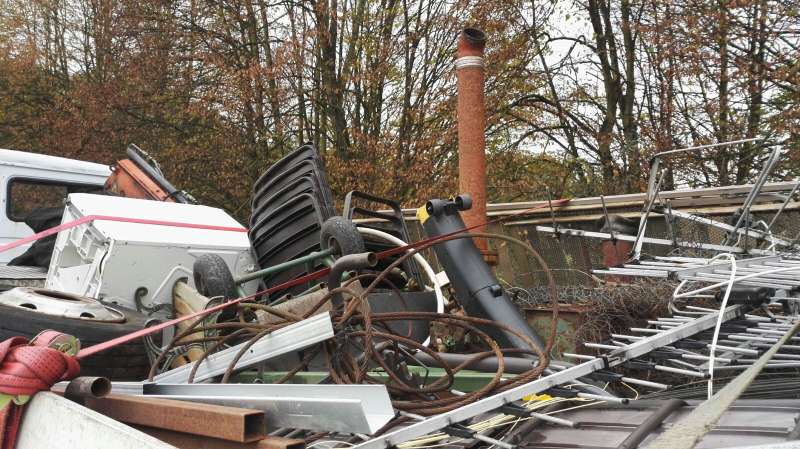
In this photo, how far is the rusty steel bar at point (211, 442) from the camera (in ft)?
6.35

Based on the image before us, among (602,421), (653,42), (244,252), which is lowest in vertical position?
(602,421)

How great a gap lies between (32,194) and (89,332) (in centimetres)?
511

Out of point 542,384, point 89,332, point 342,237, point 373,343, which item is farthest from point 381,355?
point 89,332

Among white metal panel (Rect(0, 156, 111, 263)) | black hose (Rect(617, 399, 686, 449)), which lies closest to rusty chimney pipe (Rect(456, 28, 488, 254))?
black hose (Rect(617, 399, 686, 449))

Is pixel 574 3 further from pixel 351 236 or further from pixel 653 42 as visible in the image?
pixel 351 236

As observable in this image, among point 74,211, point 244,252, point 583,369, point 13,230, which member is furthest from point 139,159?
point 583,369

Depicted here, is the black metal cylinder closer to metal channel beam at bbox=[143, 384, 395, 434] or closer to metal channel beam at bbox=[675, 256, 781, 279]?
metal channel beam at bbox=[675, 256, 781, 279]

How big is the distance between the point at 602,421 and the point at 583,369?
9.0 inches

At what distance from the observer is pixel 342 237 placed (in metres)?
3.91

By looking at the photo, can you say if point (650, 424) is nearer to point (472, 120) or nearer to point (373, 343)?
point (373, 343)

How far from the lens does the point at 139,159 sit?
22.8 ft

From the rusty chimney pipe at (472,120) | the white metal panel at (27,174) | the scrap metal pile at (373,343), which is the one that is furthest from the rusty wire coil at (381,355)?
the white metal panel at (27,174)

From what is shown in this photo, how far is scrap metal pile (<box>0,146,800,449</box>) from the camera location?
2.11m

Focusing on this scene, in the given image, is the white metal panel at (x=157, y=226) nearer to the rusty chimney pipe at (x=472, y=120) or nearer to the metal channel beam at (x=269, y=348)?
the metal channel beam at (x=269, y=348)
